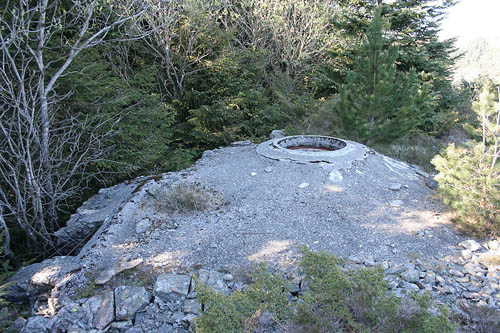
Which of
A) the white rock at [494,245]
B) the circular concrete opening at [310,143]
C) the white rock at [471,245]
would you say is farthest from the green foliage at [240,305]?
the circular concrete opening at [310,143]

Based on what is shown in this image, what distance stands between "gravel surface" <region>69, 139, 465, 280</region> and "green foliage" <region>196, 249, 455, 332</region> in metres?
0.90

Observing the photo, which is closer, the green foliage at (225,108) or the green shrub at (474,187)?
the green shrub at (474,187)

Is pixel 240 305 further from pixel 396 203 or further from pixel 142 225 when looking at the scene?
pixel 396 203

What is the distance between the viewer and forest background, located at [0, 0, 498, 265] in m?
4.48

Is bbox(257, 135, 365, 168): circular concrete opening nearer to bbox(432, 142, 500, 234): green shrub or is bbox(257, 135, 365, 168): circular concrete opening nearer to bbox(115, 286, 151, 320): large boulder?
bbox(432, 142, 500, 234): green shrub

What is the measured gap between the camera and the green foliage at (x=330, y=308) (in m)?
2.02

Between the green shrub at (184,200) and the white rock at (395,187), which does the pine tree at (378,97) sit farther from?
the green shrub at (184,200)

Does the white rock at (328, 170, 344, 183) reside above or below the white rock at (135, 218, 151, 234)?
above

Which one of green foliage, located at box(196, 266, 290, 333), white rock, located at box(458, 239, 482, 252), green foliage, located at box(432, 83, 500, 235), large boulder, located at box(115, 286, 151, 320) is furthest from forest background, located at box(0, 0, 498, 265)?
white rock, located at box(458, 239, 482, 252)

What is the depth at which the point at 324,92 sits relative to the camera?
38.8 feet

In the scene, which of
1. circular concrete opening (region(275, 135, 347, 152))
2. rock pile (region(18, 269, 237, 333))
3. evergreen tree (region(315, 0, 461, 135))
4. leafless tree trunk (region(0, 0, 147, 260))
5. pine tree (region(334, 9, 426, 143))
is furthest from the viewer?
evergreen tree (region(315, 0, 461, 135))

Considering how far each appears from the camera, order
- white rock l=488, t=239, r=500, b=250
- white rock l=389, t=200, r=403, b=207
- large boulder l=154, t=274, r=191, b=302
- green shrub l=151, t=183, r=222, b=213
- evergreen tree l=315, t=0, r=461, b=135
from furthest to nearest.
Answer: evergreen tree l=315, t=0, r=461, b=135 < white rock l=389, t=200, r=403, b=207 < green shrub l=151, t=183, r=222, b=213 < white rock l=488, t=239, r=500, b=250 < large boulder l=154, t=274, r=191, b=302

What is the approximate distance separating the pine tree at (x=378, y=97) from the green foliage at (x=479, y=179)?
2718 millimetres

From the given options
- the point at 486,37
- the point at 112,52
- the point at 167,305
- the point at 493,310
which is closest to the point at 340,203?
the point at 493,310
